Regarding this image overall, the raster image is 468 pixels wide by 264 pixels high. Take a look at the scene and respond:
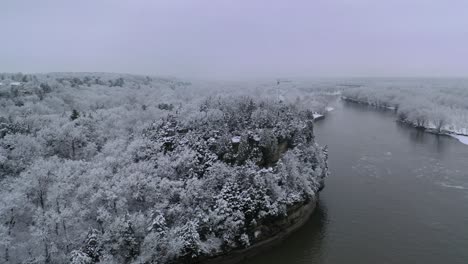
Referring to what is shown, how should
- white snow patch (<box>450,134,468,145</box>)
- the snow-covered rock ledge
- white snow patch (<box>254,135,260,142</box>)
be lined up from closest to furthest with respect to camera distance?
the snow-covered rock ledge, white snow patch (<box>254,135,260,142</box>), white snow patch (<box>450,134,468,145</box>)

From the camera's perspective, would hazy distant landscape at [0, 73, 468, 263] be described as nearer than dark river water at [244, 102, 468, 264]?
Yes

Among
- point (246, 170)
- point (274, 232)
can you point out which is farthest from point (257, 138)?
point (274, 232)

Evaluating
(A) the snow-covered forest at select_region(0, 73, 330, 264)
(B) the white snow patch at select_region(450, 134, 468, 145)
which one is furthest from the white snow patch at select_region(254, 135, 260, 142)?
(B) the white snow patch at select_region(450, 134, 468, 145)

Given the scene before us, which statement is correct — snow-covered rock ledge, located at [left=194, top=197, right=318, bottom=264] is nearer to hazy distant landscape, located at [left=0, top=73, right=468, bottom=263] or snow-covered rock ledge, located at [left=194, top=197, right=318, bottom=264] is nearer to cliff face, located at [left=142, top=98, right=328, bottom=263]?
cliff face, located at [left=142, top=98, right=328, bottom=263]

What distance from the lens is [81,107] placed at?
163ft

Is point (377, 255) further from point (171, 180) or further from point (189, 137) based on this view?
point (189, 137)

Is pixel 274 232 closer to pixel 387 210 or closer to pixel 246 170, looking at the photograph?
pixel 246 170

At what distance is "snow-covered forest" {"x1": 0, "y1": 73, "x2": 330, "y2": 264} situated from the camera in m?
17.8

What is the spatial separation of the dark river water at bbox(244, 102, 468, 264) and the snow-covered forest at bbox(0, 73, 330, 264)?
267 cm

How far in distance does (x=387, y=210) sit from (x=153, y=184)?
20.3 meters

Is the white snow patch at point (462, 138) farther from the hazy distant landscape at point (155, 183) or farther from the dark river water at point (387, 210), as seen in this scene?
the hazy distant landscape at point (155, 183)

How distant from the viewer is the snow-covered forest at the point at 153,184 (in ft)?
58.3

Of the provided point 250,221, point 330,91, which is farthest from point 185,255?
point 330,91

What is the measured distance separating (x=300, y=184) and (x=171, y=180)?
1094cm
